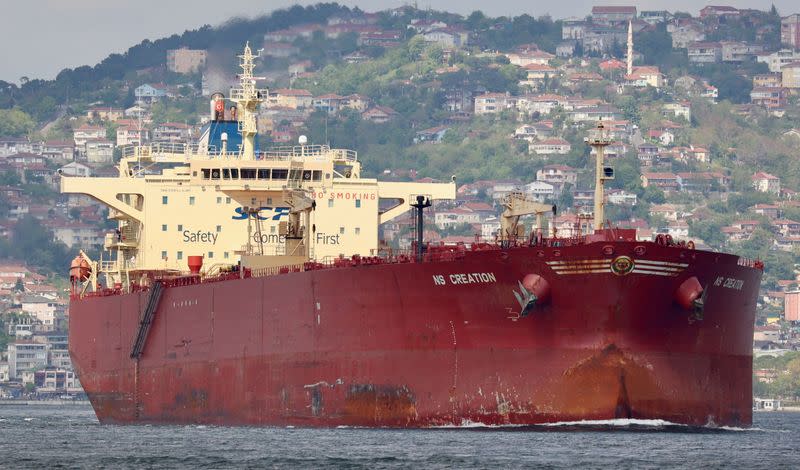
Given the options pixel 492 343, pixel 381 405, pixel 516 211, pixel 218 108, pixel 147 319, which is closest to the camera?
pixel 492 343

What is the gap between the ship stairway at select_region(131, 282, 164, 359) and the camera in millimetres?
71875

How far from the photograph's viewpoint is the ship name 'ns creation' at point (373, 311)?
57.4 metres

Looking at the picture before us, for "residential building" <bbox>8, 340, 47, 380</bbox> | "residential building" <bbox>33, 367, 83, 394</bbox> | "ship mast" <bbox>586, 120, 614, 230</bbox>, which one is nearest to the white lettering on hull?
"ship mast" <bbox>586, 120, 614, 230</bbox>

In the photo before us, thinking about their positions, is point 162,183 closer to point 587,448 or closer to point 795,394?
point 587,448

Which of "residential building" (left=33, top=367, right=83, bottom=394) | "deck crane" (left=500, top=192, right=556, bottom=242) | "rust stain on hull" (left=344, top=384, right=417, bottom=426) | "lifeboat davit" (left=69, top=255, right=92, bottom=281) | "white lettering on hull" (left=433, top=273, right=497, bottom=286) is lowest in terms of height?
"residential building" (left=33, top=367, right=83, bottom=394)

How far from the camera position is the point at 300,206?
6631 centimetres

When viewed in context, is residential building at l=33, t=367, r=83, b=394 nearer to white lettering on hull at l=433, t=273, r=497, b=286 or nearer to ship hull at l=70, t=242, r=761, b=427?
ship hull at l=70, t=242, r=761, b=427

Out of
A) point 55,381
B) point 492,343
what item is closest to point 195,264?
point 492,343

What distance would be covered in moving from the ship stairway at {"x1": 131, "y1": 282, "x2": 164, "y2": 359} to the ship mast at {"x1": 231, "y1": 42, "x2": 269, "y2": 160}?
512cm

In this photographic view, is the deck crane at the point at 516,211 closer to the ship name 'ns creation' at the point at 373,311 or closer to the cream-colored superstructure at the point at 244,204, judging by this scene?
the ship name 'ns creation' at the point at 373,311

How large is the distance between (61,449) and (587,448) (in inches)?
556

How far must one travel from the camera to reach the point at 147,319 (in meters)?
72.4

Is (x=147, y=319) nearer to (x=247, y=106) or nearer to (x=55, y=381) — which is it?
(x=247, y=106)

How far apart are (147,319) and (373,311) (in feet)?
43.4
